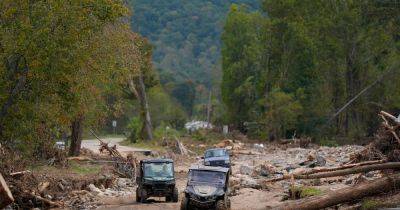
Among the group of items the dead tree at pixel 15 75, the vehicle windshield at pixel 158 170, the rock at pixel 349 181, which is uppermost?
the dead tree at pixel 15 75

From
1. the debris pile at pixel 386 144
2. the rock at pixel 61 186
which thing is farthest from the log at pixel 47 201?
the debris pile at pixel 386 144

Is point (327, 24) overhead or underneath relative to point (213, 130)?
overhead

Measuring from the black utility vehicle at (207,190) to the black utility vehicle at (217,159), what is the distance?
502 inches

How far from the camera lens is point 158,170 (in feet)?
86.3

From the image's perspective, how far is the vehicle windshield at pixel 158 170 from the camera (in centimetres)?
2602

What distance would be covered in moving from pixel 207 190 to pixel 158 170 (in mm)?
4782

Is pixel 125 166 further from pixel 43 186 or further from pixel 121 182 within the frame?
pixel 43 186

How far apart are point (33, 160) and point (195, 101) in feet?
389

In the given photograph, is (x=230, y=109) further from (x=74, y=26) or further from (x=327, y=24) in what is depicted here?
(x=74, y=26)

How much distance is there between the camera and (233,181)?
1209 inches

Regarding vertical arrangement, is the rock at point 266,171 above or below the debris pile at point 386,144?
below

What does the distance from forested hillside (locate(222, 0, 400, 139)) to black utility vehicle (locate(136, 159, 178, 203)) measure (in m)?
40.8

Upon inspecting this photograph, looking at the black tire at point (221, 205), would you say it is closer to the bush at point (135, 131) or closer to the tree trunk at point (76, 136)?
the tree trunk at point (76, 136)

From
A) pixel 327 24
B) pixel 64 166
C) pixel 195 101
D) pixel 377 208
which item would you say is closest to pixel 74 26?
pixel 64 166
